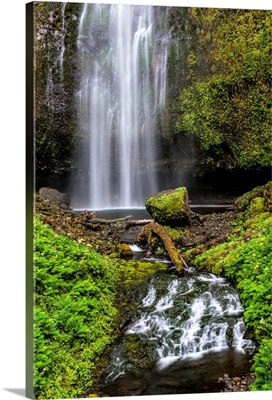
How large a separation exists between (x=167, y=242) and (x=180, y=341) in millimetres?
1081

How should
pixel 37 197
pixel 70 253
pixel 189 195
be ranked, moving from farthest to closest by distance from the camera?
pixel 189 195 < pixel 70 253 < pixel 37 197

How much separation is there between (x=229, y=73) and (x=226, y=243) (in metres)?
1.96

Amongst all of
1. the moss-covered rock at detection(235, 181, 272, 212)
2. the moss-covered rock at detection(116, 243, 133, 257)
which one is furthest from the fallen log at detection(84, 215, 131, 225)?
the moss-covered rock at detection(235, 181, 272, 212)

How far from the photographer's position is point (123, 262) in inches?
245

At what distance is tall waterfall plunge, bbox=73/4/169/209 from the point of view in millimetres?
6000

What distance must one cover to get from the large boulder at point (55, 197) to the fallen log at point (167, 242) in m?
0.93

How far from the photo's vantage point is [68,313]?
5.75m

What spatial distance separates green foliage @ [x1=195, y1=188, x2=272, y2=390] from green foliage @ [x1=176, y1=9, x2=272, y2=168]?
590 mm

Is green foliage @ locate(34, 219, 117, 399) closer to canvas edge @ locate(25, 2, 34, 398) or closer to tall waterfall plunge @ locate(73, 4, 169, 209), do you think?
canvas edge @ locate(25, 2, 34, 398)

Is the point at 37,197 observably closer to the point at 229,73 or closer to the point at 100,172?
the point at 100,172

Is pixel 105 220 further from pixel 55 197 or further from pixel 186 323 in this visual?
pixel 186 323

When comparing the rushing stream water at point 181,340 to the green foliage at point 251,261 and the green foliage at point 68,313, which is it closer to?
the green foliage at point 251,261

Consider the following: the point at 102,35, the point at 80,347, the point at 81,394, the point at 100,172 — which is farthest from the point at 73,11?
the point at 81,394
